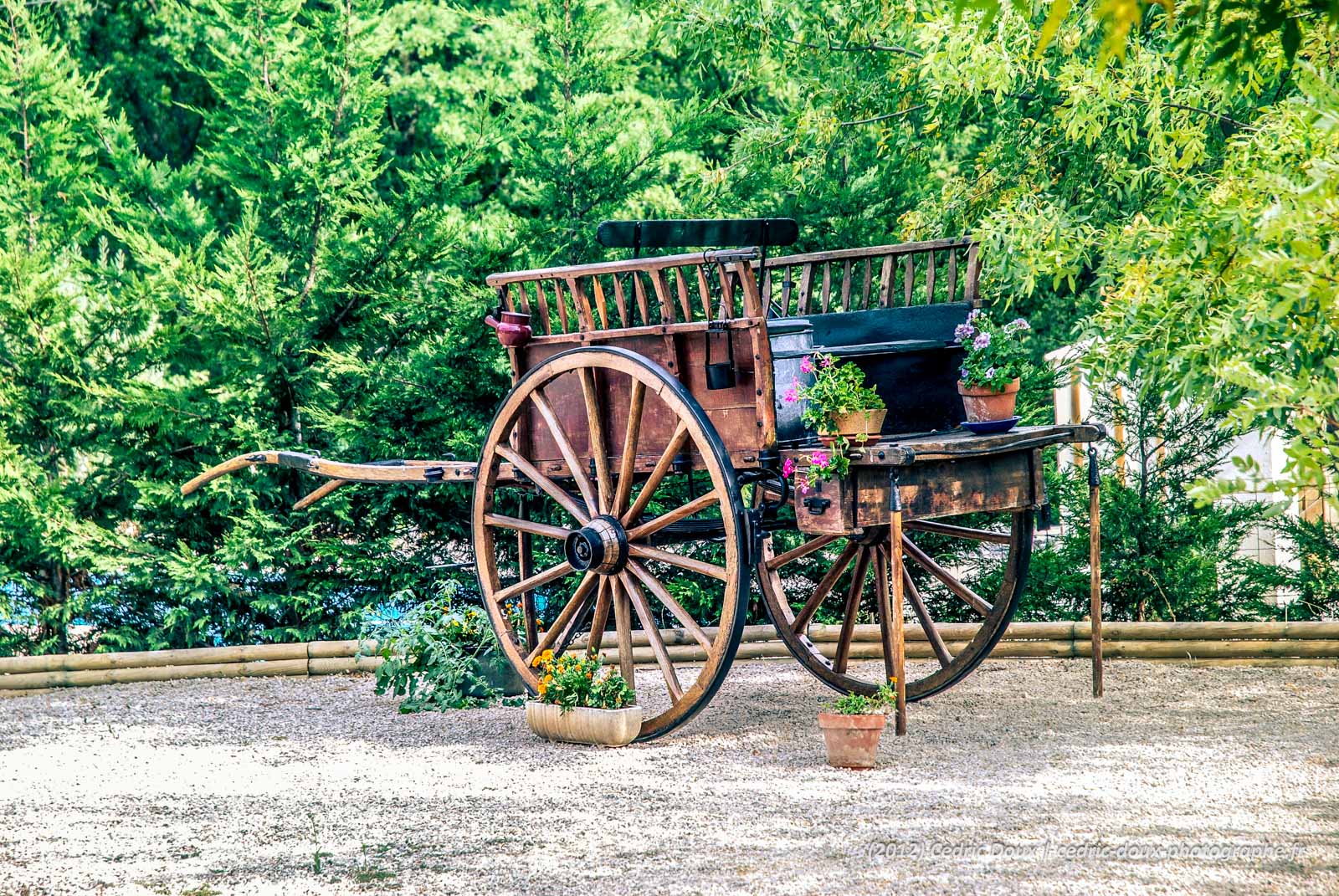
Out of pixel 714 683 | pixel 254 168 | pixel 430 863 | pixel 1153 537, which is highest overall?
pixel 254 168

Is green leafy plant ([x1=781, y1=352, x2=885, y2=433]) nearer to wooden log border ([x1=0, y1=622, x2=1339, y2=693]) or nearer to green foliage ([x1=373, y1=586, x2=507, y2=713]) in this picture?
green foliage ([x1=373, y1=586, x2=507, y2=713])

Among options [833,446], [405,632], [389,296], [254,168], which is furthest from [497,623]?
[254,168]

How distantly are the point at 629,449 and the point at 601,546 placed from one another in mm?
451

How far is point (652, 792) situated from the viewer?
5727mm

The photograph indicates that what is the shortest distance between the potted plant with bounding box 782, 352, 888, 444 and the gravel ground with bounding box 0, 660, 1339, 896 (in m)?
1.41

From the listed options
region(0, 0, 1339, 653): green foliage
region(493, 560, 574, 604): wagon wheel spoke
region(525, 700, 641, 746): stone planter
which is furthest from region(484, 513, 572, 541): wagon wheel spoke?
region(0, 0, 1339, 653): green foliage

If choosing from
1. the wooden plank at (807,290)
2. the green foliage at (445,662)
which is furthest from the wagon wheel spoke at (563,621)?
the wooden plank at (807,290)

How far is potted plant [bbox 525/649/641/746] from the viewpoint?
21.4 feet

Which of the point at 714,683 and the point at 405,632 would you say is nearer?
the point at 714,683

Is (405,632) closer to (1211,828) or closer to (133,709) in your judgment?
(133,709)

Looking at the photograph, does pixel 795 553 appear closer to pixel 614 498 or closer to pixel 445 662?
pixel 614 498

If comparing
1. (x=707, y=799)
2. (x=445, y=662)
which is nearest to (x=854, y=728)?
(x=707, y=799)

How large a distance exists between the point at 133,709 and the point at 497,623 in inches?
101

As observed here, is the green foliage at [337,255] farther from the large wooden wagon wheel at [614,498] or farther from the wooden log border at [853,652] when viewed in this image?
the large wooden wagon wheel at [614,498]
